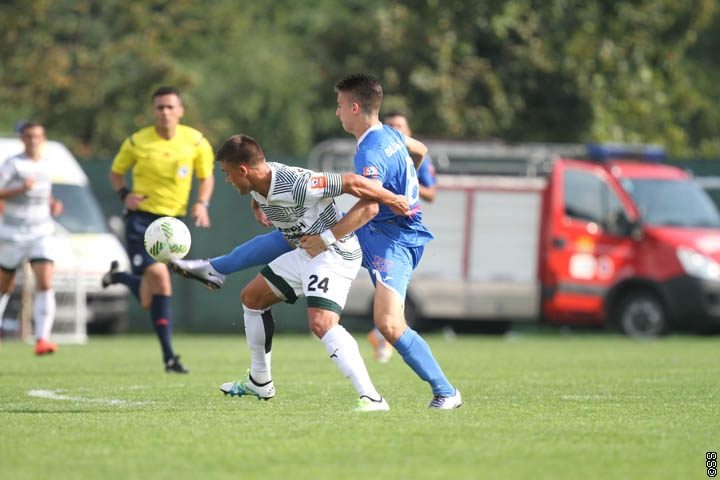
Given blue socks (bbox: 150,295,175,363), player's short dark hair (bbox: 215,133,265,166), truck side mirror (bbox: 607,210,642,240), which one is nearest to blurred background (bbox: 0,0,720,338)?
truck side mirror (bbox: 607,210,642,240)

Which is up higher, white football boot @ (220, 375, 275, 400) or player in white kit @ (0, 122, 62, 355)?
player in white kit @ (0, 122, 62, 355)

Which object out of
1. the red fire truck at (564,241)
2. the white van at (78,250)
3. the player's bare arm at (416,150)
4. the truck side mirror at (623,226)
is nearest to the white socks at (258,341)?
the player's bare arm at (416,150)

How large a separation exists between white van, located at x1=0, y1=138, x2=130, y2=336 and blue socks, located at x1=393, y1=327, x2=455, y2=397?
38.8 feet

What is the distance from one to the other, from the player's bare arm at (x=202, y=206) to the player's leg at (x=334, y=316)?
3.62 meters

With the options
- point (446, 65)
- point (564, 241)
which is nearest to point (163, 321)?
point (564, 241)

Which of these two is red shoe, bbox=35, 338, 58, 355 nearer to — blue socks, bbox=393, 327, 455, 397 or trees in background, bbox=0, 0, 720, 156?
blue socks, bbox=393, 327, 455, 397

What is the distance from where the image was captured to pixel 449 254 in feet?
71.7

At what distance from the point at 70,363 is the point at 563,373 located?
180 inches

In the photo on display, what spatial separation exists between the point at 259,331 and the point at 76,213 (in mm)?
11952

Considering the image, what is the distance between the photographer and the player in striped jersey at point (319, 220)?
8.38 metres

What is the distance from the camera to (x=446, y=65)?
94.8 feet

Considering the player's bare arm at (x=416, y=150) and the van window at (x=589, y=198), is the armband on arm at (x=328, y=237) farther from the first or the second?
the van window at (x=589, y=198)

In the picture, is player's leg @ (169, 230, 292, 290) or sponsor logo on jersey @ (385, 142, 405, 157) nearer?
sponsor logo on jersey @ (385, 142, 405, 157)

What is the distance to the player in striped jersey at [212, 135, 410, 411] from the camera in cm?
838
